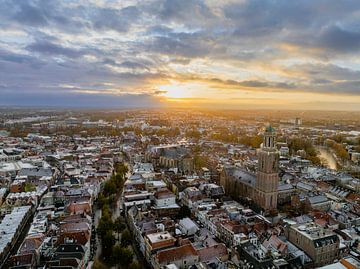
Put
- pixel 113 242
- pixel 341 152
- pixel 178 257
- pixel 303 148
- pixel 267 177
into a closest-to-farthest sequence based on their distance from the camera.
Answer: pixel 178 257
pixel 113 242
pixel 267 177
pixel 341 152
pixel 303 148

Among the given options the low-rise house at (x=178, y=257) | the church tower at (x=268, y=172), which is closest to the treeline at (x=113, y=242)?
the low-rise house at (x=178, y=257)

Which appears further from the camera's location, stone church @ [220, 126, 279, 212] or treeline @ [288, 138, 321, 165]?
treeline @ [288, 138, 321, 165]

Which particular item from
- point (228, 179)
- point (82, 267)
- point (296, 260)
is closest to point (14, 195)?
point (82, 267)

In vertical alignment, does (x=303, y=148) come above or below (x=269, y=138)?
below

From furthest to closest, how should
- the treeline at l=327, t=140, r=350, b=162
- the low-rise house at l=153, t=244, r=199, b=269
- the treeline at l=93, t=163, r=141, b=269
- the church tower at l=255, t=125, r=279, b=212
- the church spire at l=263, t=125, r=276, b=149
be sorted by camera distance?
1. the treeline at l=327, t=140, r=350, b=162
2. the church spire at l=263, t=125, r=276, b=149
3. the church tower at l=255, t=125, r=279, b=212
4. the treeline at l=93, t=163, r=141, b=269
5. the low-rise house at l=153, t=244, r=199, b=269

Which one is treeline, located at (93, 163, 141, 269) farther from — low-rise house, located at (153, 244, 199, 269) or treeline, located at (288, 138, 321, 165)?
treeline, located at (288, 138, 321, 165)

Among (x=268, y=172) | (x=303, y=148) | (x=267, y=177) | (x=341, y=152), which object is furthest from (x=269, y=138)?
(x=303, y=148)

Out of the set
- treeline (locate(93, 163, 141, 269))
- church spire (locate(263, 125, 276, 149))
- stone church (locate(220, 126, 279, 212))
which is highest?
church spire (locate(263, 125, 276, 149))

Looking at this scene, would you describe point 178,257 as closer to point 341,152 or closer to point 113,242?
point 113,242

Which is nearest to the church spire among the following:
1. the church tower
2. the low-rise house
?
the church tower
